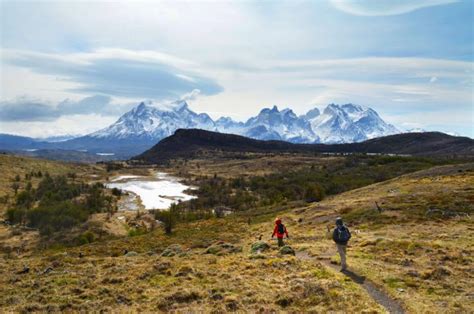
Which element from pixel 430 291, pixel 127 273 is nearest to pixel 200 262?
pixel 127 273

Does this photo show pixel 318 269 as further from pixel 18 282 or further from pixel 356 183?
pixel 356 183

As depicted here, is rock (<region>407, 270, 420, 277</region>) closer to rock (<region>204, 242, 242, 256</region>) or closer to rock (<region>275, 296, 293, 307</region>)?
rock (<region>275, 296, 293, 307</region>)

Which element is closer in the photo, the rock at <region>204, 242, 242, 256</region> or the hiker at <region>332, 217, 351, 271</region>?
the hiker at <region>332, 217, 351, 271</region>

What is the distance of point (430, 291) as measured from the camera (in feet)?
62.2

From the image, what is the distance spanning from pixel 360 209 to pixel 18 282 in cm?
4107

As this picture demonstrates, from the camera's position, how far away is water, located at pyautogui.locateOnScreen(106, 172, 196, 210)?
11725 cm

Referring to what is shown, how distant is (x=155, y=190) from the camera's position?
145375 millimetres

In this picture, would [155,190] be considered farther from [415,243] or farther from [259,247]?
[415,243]

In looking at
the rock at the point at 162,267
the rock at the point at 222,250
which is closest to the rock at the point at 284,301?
the rock at the point at 162,267

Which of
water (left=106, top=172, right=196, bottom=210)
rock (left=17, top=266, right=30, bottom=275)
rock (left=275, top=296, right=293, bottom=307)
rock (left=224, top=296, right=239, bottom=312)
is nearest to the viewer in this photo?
rock (left=224, top=296, right=239, bottom=312)

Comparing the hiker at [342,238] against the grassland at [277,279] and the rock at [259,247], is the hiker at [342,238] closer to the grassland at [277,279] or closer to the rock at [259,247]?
the grassland at [277,279]

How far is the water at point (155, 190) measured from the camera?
117 m

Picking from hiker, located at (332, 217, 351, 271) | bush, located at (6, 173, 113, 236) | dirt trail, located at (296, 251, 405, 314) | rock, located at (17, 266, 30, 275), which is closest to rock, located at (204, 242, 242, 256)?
dirt trail, located at (296, 251, 405, 314)

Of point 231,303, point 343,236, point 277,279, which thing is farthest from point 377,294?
point 231,303
